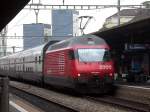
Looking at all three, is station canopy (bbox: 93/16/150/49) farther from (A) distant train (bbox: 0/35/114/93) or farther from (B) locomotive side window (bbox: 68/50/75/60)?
(B) locomotive side window (bbox: 68/50/75/60)

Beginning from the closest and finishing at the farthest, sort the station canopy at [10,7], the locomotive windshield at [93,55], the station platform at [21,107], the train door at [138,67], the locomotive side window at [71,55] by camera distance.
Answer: the station canopy at [10,7] → the station platform at [21,107] → the locomotive side window at [71,55] → the locomotive windshield at [93,55] → the train door at [138,67]

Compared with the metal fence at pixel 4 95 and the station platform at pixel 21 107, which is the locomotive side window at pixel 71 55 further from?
the metal fence at pixel 4 95


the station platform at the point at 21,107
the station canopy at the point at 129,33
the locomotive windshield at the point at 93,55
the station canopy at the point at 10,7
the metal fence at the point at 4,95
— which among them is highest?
the station canopy at the point at 129,33

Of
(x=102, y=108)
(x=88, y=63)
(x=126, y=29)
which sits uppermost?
(x=126, y=29)

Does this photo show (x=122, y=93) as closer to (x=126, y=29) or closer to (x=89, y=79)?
(x=89, y=79)

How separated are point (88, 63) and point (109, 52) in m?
1.32

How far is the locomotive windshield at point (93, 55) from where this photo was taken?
22430 mm

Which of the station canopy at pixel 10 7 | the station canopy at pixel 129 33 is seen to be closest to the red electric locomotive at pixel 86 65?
the station canopy at pixel 129 33

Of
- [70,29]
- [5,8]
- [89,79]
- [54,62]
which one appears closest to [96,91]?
[89,79]

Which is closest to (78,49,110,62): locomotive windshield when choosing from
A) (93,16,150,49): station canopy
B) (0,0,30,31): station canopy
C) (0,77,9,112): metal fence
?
(93,16,150,49): station canopy

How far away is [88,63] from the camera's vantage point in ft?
73.4

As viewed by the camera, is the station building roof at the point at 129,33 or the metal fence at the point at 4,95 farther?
the station building roof at the point at 129,33

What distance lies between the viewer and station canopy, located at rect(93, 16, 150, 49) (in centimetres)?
2759

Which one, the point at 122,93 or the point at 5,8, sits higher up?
the point at 5,8
